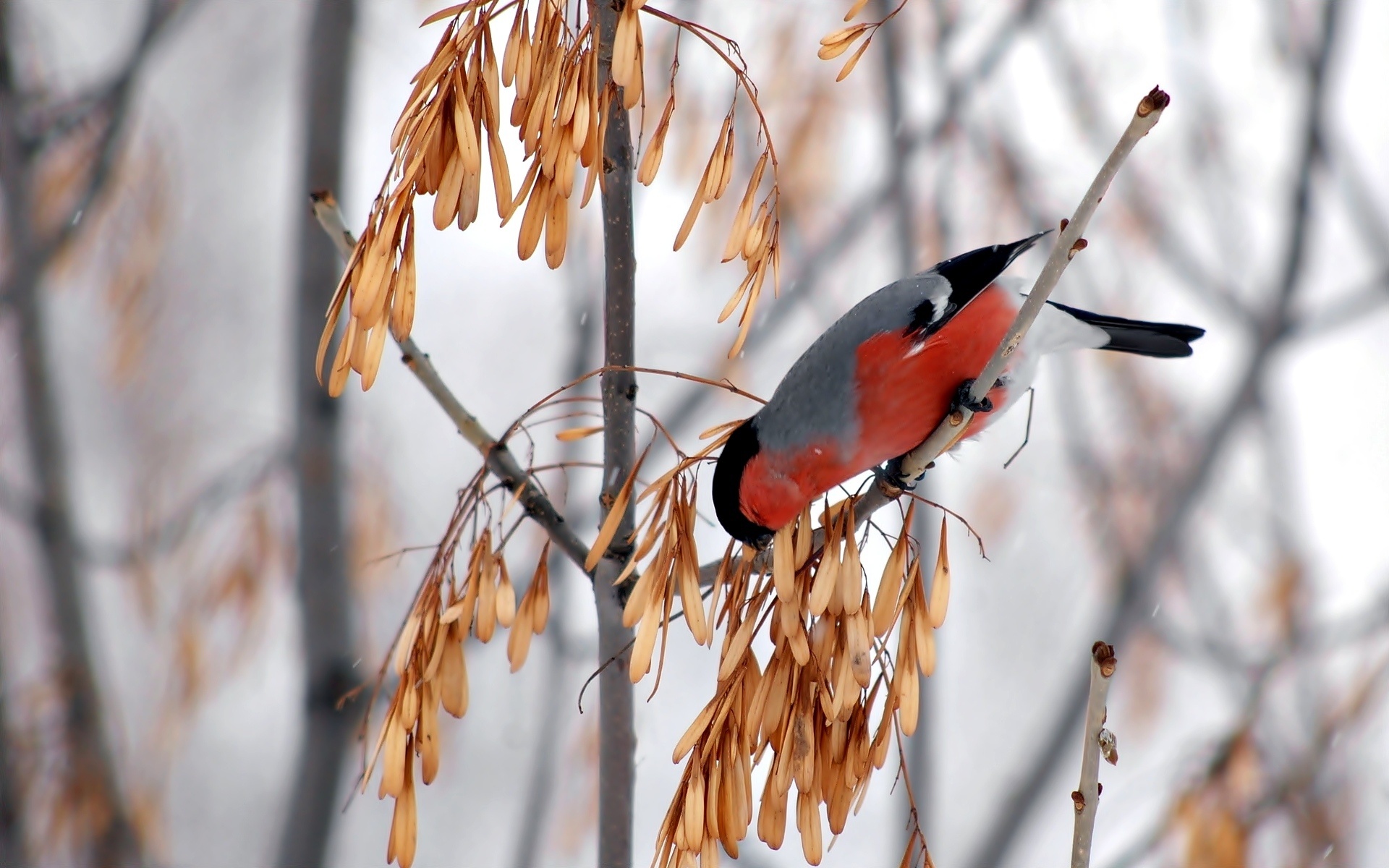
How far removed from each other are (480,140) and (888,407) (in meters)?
0.46

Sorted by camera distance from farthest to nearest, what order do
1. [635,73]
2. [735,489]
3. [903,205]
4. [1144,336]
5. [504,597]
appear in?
[903,205], [1144,336], [735,489], [504,597], [635,73]

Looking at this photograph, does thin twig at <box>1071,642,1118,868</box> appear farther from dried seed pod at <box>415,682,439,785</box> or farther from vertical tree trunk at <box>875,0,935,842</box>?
vertical tree trunk at <box>875,0,935,842</box>

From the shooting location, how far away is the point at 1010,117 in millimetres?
1990

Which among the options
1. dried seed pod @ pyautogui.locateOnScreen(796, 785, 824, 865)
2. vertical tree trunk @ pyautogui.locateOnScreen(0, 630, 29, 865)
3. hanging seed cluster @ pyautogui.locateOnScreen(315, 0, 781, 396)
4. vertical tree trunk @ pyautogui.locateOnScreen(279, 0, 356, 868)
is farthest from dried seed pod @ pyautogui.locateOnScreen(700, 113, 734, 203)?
vertical tree trunk @ pyautogui.locateOnScreen(0, 630, 29, 865)

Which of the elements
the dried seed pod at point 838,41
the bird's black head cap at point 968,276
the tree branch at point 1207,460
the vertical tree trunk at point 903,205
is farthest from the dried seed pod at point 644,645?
the tree branch at point 1207,460

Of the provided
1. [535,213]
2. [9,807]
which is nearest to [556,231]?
[535,213]

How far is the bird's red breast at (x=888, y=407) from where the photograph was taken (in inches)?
33.2

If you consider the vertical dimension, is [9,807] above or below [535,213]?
below

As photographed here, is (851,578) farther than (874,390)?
No

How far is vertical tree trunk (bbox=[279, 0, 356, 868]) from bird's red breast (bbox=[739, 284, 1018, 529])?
547 millimetres

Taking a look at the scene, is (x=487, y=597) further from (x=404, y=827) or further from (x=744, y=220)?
(x=744, y=220)

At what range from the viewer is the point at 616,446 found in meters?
0.67

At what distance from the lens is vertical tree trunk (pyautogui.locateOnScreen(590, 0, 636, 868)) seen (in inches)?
24.0

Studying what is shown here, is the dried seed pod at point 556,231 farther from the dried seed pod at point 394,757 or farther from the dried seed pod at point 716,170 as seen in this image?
the dried seed pod at point 394,757
